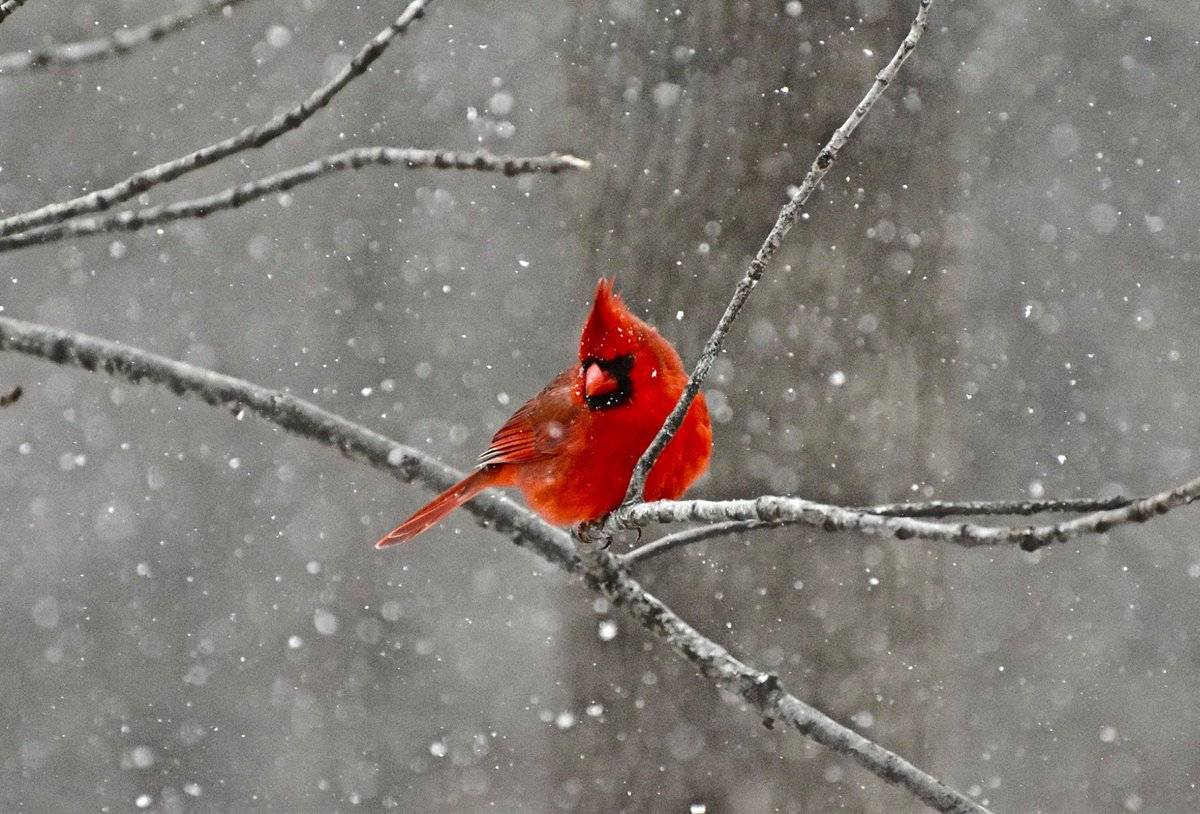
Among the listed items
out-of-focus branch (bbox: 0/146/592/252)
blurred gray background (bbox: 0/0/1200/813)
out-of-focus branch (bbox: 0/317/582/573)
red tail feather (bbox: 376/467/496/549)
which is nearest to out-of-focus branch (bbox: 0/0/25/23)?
out-of-focus branch (bbox: 0/146/592/252)

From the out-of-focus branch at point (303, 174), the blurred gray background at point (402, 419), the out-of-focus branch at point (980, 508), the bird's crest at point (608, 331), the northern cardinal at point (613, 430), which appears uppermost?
the out-of-focus branch at point (303, 174)

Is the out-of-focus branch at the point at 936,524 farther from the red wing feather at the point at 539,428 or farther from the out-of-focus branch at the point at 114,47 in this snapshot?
the red wing feather at the point at 539,428

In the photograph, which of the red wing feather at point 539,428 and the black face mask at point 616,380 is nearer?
the black face mask at point 616,380

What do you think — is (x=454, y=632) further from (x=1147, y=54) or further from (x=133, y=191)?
(x=133, y=191)

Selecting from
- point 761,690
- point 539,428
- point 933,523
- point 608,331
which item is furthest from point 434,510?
point 933,523

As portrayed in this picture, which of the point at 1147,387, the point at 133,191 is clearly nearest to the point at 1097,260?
the point at 1147,387

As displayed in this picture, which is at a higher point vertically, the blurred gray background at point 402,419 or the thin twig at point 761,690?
the thin twig at point 761,690

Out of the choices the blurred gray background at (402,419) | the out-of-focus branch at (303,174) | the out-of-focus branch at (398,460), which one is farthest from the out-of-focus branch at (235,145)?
the blurred gray background at (402,419)
